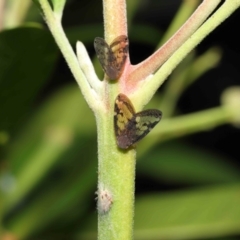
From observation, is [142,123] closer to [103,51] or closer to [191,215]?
[103,51]

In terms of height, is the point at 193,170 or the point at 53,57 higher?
the point at 193,170

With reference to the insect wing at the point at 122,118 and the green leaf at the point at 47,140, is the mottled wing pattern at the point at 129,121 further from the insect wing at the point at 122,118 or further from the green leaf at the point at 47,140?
the green leaf at the point at 47,140

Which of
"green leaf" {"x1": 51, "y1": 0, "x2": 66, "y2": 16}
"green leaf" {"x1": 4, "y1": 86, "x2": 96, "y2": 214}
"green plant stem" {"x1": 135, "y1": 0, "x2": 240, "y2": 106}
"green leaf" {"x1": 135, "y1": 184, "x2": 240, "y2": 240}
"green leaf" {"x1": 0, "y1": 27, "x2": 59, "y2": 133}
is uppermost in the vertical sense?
"green leaf" {"x1": 4, "y1": 86, "x2": 96, "y2": 214}

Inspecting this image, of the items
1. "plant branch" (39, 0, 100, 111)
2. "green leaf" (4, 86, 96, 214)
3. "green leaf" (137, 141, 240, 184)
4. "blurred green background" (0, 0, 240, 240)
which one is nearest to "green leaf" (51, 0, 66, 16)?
"plant branch" (39, 0, 100, 111)

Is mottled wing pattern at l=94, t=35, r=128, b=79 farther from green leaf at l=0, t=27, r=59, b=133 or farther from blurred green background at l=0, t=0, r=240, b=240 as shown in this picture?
blurred green background at l=0, t=0, r=240, b=240

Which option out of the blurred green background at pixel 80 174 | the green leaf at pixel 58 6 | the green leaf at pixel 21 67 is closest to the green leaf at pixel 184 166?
the blurred green background at pixel 80 174

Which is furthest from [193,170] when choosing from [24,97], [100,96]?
[100,96]

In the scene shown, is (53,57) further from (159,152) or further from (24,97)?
(159,152)
